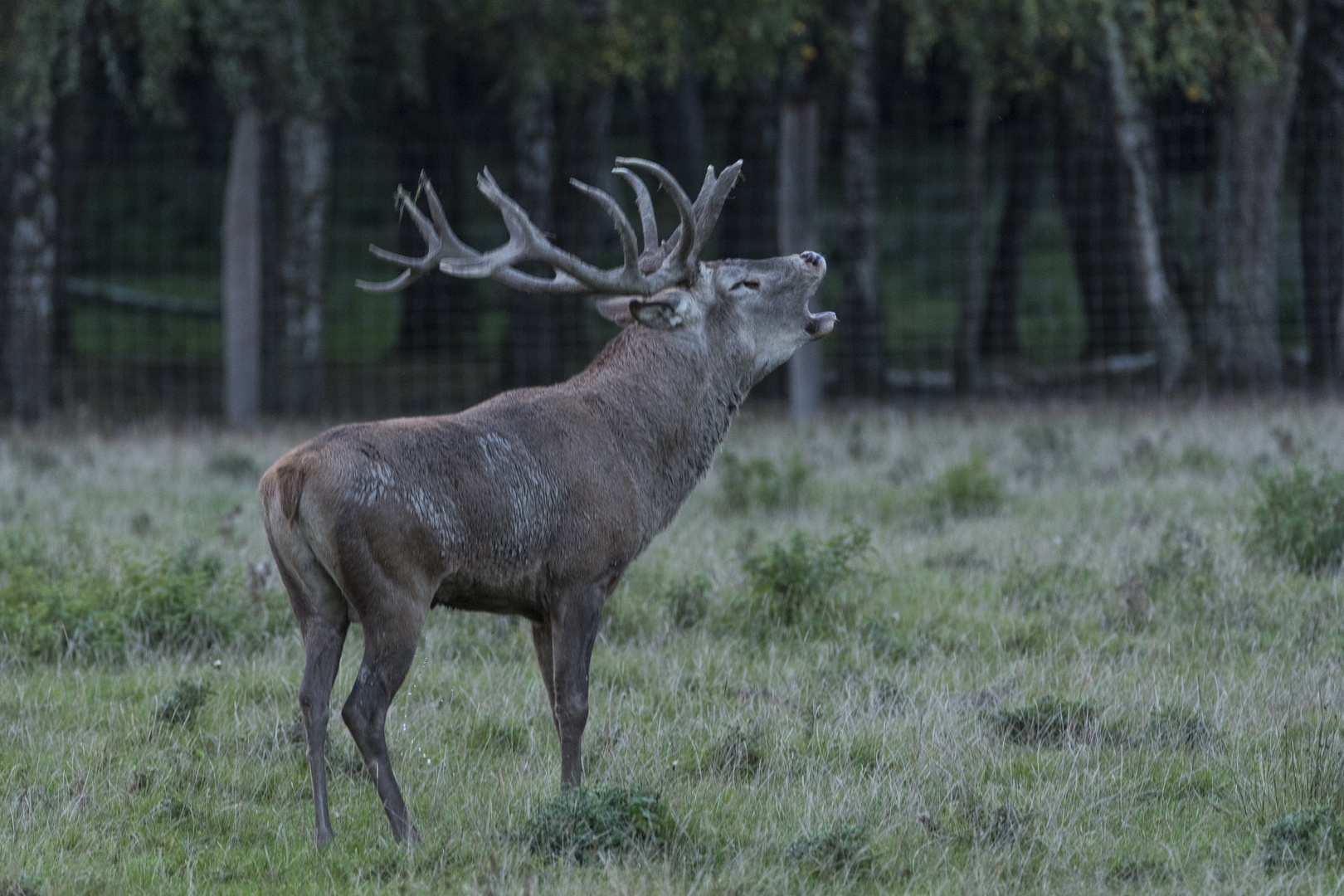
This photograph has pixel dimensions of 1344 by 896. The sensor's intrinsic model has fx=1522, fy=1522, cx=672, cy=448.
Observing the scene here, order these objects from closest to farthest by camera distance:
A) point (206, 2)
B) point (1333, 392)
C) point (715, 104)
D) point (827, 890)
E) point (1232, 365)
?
point (827, 890)
point (206, 2)
point (1333, 392)
point (1232, 365)
point (715, 104)

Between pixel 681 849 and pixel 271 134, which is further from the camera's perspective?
pixel 271 134

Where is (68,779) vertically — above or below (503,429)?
below

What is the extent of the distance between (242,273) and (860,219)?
20.8 ft

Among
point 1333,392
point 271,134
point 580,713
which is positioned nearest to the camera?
point 580,713

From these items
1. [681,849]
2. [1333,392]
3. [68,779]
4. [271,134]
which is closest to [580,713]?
[681,849]

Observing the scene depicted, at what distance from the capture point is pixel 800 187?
534 inches

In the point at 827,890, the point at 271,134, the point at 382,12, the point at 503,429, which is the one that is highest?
the point at 382,12

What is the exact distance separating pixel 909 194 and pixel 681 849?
27.0 meters

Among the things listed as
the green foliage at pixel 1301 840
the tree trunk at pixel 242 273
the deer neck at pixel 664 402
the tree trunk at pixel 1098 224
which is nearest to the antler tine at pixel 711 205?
the deer neck at pixel 664 402

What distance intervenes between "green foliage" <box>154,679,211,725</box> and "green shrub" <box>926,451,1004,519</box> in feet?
15.7

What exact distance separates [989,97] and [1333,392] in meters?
4.52

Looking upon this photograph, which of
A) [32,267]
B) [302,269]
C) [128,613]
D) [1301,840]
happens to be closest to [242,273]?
[302,269]

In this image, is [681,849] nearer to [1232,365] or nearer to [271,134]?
[1232,365]

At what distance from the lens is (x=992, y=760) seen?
4809 mm
